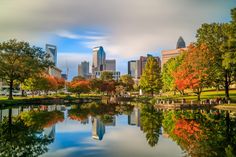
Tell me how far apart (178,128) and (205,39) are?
36.3 metres

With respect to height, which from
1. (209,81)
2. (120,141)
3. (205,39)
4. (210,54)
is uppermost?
(205,39)

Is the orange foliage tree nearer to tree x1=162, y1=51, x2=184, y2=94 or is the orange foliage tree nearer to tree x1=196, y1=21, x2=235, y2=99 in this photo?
tree x1=196, y1=21, x2=235, y2=99

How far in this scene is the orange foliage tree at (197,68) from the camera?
5462cm

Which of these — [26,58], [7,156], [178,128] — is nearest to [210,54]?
[178,128]

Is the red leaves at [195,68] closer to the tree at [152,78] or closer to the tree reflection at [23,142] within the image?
the tree at [152,78]

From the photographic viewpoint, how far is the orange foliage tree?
54625 millimetres

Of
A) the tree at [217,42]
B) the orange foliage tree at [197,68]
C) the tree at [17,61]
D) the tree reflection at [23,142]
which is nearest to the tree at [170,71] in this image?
the orange foliage tree at [197,68]

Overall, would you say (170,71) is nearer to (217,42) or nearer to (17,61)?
(217,42)

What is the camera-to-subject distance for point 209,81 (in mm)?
56844

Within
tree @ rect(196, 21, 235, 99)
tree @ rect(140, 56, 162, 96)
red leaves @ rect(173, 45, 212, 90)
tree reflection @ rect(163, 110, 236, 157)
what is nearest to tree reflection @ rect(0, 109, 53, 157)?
tree reflection @ rect(163, 110, 236, 157)

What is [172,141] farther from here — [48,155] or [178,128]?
[48,155]

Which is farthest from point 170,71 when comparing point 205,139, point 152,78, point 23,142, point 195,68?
point 23,142

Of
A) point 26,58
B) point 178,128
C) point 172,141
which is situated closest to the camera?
point 172,141

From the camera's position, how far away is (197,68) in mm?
56312
